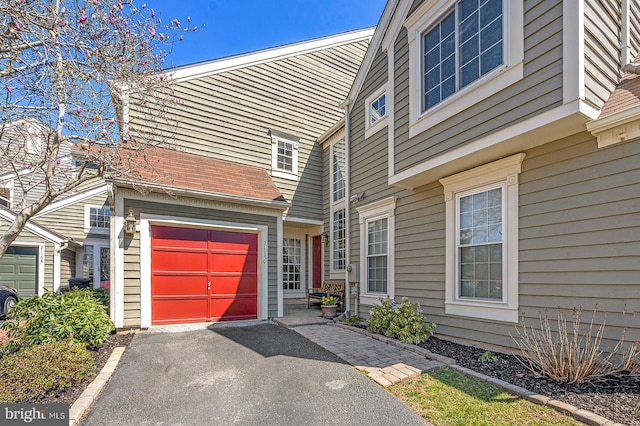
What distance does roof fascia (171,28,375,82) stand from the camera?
9078mm

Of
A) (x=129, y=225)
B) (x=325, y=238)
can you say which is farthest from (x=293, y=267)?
(x=129, y=225)

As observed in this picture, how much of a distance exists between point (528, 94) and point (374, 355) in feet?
13.9

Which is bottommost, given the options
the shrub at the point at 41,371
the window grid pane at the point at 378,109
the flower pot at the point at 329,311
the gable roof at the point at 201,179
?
the flower pot at the point at 329,311

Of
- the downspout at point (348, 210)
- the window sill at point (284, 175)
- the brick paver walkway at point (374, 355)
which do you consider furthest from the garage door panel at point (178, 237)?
the downspout at point (348, 210)

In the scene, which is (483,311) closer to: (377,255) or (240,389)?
(377,255)

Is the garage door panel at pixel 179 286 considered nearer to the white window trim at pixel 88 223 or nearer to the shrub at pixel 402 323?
the shrub at pixel 402 323

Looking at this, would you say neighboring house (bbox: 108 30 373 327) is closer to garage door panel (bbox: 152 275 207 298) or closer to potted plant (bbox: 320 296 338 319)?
garage door panel (bbox: 152 275 207 298)

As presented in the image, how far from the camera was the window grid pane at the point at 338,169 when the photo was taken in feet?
32.6

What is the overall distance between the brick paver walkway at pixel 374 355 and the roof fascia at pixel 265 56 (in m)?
7.26

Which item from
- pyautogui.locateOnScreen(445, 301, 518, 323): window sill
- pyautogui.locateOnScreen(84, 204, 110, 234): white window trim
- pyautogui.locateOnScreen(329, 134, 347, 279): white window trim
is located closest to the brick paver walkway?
pyautogui.locateOnScreen(445, 301, 518, 323): window sill

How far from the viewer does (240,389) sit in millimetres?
3840

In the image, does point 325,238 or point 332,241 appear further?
point 325,238

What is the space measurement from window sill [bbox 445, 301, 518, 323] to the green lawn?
47.3 inches

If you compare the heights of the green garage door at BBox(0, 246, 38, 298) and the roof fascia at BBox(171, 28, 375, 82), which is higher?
the roof fascia at BBox(171, 28, 375, 82)
